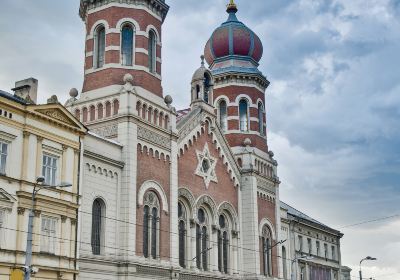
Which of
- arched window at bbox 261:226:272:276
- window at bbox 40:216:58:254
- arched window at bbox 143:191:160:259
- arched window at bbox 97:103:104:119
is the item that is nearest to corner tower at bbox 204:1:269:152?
arched window at bbox 261:226:272:276

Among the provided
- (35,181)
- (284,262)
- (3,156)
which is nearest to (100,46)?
(35,181)

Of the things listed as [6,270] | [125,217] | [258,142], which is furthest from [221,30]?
[6,270]

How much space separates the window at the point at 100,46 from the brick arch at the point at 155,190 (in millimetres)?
8444

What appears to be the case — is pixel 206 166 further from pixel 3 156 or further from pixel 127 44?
pixel 3 156

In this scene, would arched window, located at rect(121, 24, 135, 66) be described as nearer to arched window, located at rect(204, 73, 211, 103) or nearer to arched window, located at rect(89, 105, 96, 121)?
arched window, located at rect(89, 105, 96, 121)

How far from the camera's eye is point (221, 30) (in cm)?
5675

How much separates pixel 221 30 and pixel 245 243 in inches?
739

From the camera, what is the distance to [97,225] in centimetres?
3531

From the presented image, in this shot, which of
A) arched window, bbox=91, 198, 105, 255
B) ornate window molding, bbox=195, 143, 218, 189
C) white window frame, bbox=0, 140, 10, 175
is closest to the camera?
white window frame, bbox=0, 140, 10, 175

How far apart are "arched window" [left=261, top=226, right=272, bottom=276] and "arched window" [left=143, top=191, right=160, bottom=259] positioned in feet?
46.3

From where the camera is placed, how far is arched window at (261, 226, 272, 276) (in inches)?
1988

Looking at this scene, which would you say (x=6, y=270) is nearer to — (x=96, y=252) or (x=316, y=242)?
(x=96, y=252)

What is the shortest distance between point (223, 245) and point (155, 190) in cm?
1004

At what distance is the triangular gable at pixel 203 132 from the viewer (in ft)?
144
